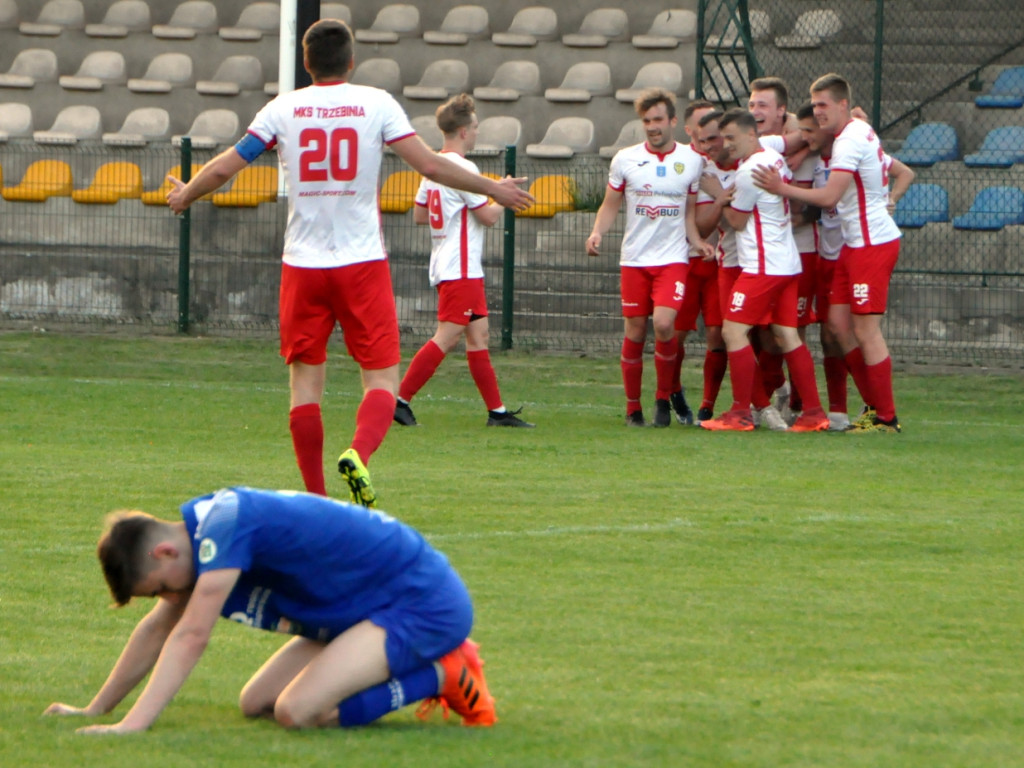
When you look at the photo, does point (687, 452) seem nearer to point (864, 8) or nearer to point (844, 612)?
point (844, 612)

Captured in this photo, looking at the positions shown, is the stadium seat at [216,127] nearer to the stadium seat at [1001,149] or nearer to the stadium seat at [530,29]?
the stadium seat at [530,29]

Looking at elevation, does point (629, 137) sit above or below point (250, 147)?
above

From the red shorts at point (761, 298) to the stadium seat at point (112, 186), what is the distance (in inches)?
450

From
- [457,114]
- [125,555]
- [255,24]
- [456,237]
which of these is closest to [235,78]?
[255,24]

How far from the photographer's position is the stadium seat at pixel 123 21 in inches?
939

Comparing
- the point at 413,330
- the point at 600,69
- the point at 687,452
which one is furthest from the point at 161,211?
the point at 687,452

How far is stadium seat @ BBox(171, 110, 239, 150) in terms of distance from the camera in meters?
21.4

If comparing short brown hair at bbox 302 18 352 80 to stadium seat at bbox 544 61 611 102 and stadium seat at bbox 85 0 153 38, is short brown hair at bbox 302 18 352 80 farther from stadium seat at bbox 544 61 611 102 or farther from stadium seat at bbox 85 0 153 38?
stadium seat at bbox 85 0 153 38

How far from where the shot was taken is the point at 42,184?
802 inches

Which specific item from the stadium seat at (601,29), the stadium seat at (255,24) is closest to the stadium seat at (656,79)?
the stadium seat at (601,29)

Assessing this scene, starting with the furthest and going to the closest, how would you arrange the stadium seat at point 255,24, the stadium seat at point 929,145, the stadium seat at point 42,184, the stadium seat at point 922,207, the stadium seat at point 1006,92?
the stadium seat at point 255,24 → the stadium seat at point 42,184 → the stadium seat at point 1006,92 → the stadium seat at point 929,145 → the stadium seat at point 922,207

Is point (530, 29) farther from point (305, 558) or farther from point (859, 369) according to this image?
point (305, 558)

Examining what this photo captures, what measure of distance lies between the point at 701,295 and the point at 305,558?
25.1 ft

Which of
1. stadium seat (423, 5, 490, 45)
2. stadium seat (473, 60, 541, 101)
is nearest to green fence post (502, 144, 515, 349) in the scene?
stadium seat (473, 60, 541, 101)
